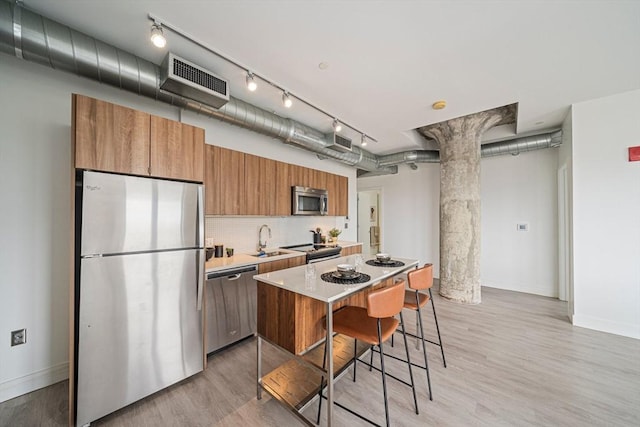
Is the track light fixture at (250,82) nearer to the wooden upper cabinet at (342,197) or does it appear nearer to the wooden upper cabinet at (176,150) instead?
the wooden upper cabinet at (176,150)

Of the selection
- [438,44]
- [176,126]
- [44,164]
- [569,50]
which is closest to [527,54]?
[569,50]

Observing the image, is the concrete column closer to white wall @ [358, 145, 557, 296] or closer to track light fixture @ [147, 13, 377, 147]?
white wall @ [358, 145, 557, 296]

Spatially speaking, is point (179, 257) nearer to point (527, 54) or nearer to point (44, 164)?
point (44, 164)

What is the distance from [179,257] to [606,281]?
16.2ft

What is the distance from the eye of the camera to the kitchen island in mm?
1530

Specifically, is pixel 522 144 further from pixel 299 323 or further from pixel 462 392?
pixel 299 323

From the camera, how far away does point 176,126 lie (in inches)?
81.2

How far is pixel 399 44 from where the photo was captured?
2008 millimetres

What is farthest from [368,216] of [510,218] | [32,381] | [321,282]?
[32,381]

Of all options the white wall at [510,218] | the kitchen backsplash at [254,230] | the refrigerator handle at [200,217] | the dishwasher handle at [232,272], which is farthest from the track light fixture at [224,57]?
the white wall at [510,218]

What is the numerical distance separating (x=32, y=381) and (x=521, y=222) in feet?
22.7

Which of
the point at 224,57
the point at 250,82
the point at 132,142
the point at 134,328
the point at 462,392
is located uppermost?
the point at 224,57

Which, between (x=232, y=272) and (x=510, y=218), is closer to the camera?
(x=232, y=272)

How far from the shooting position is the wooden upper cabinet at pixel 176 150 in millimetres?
1940
